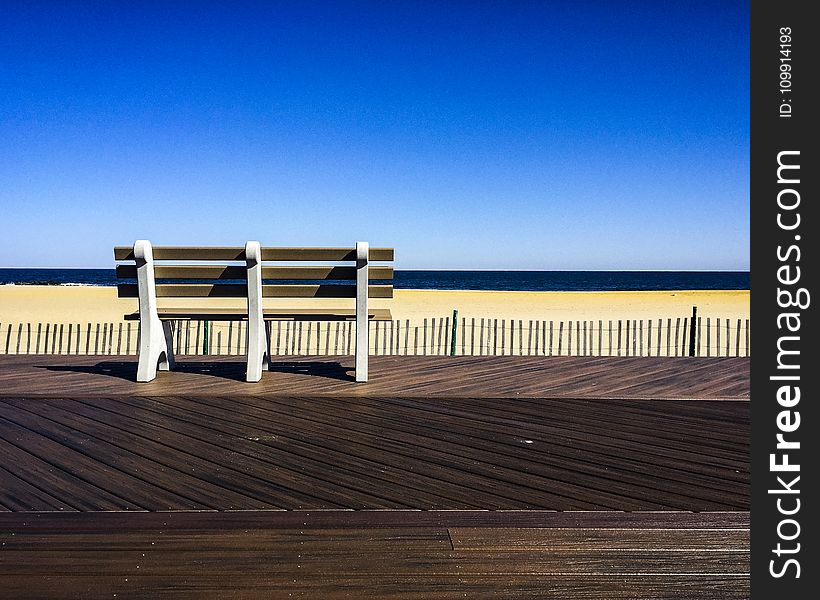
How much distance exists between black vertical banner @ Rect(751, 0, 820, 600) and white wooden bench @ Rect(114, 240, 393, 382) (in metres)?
3.52

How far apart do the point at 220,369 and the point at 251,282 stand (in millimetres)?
1220

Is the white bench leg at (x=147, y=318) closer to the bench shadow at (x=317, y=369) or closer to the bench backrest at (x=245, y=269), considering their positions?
the bench backrest at (x=245, y=269)

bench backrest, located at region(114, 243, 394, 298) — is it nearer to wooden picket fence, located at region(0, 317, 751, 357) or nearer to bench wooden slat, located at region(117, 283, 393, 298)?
bench wooden slat, located at region(117, 283, 393, 298)

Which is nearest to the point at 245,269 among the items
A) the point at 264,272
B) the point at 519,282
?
the point at 264,272

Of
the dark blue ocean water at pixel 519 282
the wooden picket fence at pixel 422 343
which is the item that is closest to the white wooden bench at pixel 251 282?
the wooden picket fence at pixel 422 343

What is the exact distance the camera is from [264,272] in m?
5.93

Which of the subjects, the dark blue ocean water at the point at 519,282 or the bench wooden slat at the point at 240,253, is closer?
the bench wooden slat at the point at 240,253

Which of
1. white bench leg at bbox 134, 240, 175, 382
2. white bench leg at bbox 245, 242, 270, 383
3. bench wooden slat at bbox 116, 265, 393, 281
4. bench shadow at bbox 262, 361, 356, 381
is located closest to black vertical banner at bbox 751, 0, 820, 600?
bench wooden slat at bbox 116, 265, 393, 281

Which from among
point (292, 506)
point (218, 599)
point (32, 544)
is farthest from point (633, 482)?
point (32, 544)

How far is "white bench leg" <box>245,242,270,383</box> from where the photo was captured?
18.7ft

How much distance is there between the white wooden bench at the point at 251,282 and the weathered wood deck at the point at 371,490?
370 millimetres

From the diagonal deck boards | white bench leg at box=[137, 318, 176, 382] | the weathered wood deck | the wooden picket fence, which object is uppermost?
white bench leg at box=[137, 318, 176, 382]

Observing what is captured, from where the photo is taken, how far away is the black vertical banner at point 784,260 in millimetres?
2230

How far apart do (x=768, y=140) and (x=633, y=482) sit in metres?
1.57
